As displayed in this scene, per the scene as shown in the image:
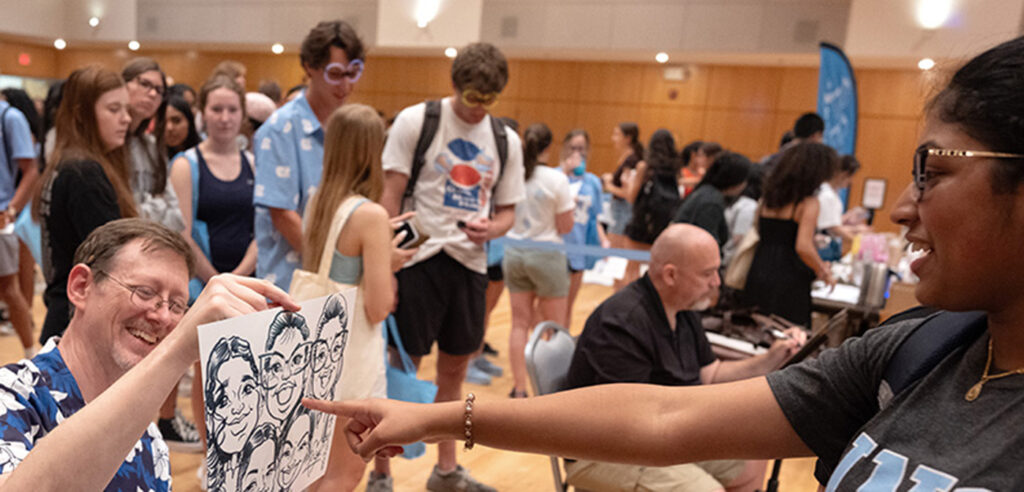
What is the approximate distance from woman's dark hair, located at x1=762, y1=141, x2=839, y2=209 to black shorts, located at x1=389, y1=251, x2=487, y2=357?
1939 millimetres

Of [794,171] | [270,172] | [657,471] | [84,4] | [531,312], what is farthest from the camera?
[84,4]

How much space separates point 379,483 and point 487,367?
200cm

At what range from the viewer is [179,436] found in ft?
10.9

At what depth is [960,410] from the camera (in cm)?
90

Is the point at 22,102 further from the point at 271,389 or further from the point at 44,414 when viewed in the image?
the point at 271,389

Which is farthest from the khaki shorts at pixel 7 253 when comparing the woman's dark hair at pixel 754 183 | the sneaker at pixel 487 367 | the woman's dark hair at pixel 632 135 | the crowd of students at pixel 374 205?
the woman's dark hair at pixel 632 135

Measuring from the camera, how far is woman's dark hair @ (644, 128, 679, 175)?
602 cm

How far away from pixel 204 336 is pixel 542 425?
0.56m

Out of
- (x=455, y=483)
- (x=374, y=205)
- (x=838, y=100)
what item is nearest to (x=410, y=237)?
(x=374, y=205)

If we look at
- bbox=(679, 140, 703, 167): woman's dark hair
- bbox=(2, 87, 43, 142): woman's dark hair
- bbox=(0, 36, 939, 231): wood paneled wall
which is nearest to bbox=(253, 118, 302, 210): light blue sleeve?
bbox=(2, 87, 43, 142): woman's dark hair

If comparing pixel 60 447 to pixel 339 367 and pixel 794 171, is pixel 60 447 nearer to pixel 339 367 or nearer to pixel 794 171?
pixel 339 367

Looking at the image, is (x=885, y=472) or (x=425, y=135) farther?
(x=425, y=135)

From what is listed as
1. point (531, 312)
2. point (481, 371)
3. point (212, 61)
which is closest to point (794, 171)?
point (531, 312)

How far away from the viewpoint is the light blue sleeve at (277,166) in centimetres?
262
